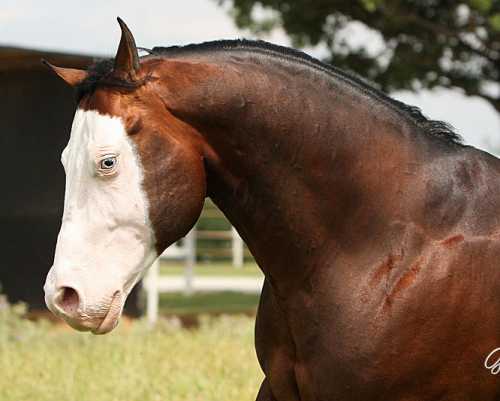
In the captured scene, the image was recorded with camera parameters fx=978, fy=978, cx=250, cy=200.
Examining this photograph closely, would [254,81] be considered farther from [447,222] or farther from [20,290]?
[20,290]

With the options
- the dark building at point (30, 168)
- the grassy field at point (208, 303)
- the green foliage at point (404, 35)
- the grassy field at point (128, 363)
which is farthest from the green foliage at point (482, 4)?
the grassy field at point (208, 303)

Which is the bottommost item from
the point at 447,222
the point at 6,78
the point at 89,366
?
the point at 89,366

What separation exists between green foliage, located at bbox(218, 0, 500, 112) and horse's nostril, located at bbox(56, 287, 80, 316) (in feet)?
32.5

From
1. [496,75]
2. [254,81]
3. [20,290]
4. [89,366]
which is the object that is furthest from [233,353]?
[496,75]

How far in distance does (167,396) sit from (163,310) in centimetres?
932

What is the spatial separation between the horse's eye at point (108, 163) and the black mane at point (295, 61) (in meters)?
0.24

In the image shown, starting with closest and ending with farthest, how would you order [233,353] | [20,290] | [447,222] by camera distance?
[447,222], [233,353], [20,290]

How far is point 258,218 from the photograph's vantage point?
3100mm

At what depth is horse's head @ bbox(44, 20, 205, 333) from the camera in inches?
113

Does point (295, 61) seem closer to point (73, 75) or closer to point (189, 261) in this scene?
point (73, 75)

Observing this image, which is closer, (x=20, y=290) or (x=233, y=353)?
(x=233, y=353)

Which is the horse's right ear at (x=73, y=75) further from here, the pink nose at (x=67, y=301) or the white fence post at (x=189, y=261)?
the white fence post at (x=189, y=261)

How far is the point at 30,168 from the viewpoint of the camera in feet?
→ 34.4

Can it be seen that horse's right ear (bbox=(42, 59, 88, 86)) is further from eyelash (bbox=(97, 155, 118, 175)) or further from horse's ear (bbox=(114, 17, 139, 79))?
eyelash (bbox=(97, 155, 118, 175))
